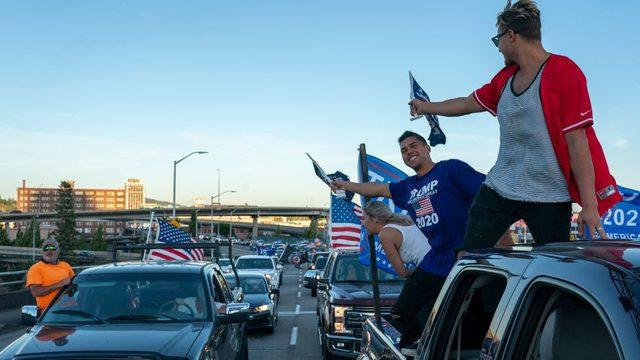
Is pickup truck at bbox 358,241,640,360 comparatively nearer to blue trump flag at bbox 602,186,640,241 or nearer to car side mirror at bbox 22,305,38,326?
car side mirror at bbox 22,305,38,326

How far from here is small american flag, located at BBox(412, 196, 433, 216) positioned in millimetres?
→ 4828

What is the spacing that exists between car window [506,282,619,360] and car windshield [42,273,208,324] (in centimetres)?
407

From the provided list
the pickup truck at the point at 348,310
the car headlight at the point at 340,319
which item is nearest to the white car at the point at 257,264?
the pickup truck at the point at 348,310

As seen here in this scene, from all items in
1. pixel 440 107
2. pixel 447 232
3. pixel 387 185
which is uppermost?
pixel 440 107

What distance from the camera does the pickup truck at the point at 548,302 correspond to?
173 centimetres

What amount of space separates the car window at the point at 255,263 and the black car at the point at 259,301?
29.7 ft

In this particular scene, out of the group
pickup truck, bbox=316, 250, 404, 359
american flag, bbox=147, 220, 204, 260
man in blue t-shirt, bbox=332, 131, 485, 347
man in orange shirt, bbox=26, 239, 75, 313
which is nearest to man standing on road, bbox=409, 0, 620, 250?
man in blue t-shirt, bbox=332, 131, 485, 347

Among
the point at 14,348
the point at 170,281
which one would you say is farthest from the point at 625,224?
the point at 14,348

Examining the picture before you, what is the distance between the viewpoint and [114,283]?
630 centimetres

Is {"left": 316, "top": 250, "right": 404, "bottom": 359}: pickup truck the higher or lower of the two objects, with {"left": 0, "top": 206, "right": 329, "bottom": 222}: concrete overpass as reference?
lower

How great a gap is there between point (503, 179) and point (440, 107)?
650 mm

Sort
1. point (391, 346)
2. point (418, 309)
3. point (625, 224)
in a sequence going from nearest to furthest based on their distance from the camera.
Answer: point (391, 346)
point (418, 309)
point (625, 224)

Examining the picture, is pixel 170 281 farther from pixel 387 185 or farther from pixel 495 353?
pixel 495 353

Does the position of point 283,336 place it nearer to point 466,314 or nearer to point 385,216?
point 385,216
